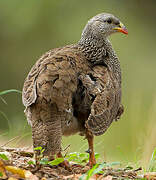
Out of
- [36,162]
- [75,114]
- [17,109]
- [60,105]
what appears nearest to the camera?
[36,162]

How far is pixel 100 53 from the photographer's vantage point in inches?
265

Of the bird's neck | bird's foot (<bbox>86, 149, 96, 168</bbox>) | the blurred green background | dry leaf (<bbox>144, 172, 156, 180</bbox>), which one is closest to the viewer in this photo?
dry leaf (<bbox>144, 172, 156, 180</bbox>)

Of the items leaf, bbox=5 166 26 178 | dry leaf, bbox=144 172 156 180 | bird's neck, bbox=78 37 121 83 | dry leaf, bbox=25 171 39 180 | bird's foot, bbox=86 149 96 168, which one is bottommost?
dry leaf, bbox=144 172 156 180

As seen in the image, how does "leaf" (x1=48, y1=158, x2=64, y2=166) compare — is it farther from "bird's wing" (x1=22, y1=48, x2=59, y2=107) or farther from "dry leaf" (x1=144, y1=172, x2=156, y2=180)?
"dry leaf" (x1=144, y1=172, x2=156, y2=180)

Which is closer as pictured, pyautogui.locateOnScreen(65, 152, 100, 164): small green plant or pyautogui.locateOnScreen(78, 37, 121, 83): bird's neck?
pyautogui.locateOnScreen(65, 152, 100, 164): small green plant

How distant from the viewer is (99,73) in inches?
240

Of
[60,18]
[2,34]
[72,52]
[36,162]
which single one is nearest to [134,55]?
[60,18]

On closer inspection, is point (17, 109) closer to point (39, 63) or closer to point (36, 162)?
point (39, 63)

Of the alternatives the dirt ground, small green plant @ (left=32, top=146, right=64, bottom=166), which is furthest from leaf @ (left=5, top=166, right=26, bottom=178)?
small green plant @ (left=32, top=146, right=64, bottom=166)

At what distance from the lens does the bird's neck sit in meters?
6.54

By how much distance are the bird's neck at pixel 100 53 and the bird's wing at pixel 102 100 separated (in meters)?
0.22

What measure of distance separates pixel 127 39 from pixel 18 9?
12.9ft

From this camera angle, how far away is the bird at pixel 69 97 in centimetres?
534

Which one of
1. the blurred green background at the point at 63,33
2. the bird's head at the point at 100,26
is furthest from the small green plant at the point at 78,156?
the blurred green background at the point at 63,33
